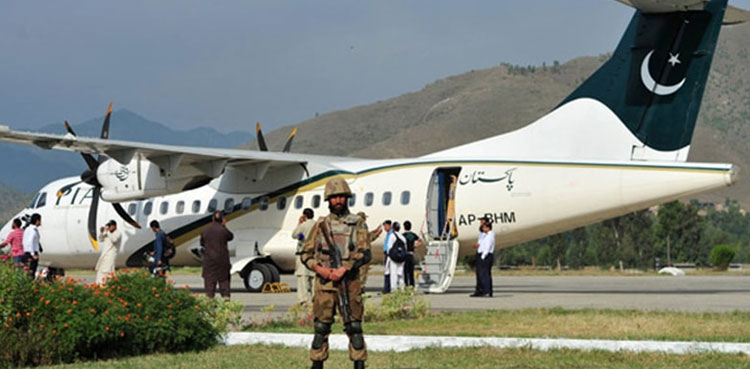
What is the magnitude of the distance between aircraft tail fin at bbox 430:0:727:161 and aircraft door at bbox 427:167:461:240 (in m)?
2.24

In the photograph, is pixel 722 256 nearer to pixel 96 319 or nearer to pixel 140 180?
pixel 140 180

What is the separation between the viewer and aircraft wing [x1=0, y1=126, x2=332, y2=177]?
23.5m

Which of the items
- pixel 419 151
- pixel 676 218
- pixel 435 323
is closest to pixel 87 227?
pixel 435 323

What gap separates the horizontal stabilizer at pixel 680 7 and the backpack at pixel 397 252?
6675 millimetres

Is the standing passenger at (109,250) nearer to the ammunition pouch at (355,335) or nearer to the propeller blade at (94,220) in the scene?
the propeller blade at (94,220)

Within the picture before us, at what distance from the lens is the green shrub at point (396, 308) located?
15.3 meters

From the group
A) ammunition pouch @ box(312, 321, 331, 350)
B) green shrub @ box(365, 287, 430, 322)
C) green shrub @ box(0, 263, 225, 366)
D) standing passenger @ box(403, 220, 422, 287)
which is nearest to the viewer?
ammunition pouch @ box(312, 321, 331, 350)

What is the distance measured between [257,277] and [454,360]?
14.9m

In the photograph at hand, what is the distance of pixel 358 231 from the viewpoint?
31.6ft

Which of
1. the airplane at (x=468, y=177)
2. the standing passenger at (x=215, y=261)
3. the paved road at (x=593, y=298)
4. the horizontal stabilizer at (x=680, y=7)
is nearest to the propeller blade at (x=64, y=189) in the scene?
the airplane at (x=468, y=177)

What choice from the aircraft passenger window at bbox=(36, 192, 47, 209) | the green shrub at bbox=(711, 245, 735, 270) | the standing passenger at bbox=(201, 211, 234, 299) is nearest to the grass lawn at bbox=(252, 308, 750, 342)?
the standing passenger at bbox=(201, 211, 234, 299)

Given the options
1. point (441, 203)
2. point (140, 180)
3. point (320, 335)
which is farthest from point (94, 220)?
point (320, 335)

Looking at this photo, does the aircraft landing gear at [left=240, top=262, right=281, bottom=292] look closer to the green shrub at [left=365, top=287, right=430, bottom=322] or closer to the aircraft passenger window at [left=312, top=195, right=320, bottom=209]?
the aircraft passenger window at [left=312, top=195, right=320, bottom=209]

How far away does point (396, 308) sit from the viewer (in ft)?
50.2
